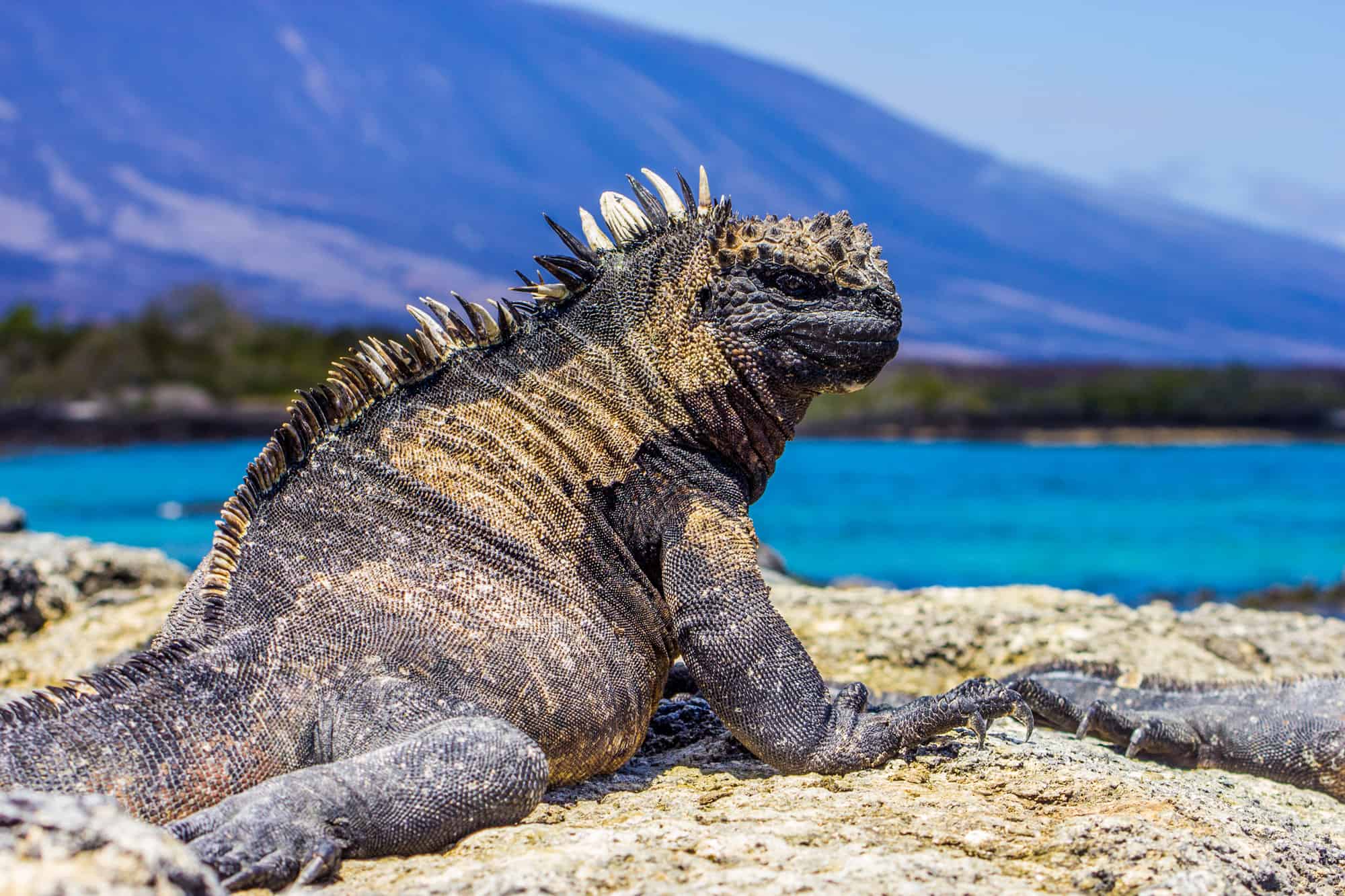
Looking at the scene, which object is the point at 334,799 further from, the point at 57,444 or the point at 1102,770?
the point at 57,444

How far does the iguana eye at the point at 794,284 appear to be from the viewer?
11.9ft

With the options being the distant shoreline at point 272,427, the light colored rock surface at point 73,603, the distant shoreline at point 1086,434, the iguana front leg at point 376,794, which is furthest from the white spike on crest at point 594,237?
the distant shoreline at point 1086,434

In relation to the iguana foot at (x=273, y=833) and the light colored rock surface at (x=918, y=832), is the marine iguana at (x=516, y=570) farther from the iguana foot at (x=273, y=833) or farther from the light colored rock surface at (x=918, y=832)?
the light colored rock surface at (x=918, y=832)

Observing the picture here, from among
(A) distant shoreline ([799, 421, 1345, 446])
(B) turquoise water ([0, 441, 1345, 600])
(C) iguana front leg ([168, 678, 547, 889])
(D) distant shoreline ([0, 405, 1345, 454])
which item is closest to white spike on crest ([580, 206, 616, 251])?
(C) iguana front leg ([168, 678, 547, 889])

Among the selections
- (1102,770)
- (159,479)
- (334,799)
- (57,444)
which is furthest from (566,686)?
(57,444)

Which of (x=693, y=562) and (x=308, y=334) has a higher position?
(x=308, y=334)

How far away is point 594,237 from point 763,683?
140 centimetres

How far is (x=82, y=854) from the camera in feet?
6.57

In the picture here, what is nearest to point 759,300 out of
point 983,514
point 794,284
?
point 794,284

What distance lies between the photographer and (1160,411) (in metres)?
Answer: 49.1

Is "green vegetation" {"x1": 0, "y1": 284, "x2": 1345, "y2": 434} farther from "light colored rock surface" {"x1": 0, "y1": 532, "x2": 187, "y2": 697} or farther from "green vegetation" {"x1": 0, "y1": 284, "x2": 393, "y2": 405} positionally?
"light colored rock surface" {"x1": 0, "y1": 532, "x2": 187, "y2": 697}

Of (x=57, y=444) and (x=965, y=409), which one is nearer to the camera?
(x=57, y=444)

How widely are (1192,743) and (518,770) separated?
2.44 meters

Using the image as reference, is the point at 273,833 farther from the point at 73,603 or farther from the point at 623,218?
the point at 73,603
